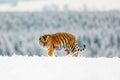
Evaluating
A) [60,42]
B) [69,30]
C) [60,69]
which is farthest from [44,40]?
[69,30]

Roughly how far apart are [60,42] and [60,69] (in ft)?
21.7

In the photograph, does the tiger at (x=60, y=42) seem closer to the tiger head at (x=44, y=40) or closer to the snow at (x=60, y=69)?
the tiger head at (x=44, y=40)

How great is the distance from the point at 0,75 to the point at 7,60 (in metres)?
0.67

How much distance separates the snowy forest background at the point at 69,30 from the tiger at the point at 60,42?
378 ft

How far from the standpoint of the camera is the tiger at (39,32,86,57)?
37.5ft

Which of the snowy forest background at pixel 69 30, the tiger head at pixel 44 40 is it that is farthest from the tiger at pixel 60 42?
the snowy forest background at pixel 69 30

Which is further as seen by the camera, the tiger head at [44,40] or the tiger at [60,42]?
the tiger at [60,42]

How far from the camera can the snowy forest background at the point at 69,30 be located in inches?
5472

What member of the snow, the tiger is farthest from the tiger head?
the snow

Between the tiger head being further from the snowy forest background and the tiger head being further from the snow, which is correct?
the snowy forest background

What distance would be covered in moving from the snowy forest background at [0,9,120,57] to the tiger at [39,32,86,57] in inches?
4533

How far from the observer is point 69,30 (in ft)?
534

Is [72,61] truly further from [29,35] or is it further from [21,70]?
[29,35]

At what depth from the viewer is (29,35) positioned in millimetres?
158625
